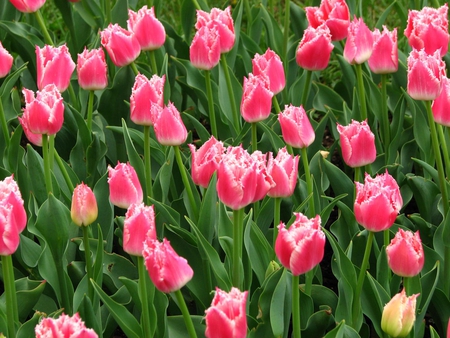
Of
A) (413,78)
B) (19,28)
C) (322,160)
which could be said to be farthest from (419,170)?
(19,28)

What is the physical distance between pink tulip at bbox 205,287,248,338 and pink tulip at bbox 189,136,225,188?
501mm

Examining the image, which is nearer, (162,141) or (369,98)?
(162,141)

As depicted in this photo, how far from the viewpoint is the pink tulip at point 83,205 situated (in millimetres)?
1473

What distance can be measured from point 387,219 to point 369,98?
3.43 feet

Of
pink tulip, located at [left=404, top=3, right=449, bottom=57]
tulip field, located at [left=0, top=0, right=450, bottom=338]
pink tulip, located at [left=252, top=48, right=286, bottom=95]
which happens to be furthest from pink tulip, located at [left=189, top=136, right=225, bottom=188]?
pink tulip, located at [left=404, top=3, right=449, bottom=57]

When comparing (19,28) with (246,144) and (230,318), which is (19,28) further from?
(230,318)

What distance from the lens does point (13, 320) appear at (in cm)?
150

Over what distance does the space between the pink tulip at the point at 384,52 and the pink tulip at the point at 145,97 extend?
648 millimetres

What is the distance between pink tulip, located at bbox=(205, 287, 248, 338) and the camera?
3.56ft

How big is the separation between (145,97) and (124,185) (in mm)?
244

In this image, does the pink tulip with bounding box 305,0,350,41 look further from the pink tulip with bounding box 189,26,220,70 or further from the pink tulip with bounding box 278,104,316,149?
the pink tulip with bounding box 278,104,316,149

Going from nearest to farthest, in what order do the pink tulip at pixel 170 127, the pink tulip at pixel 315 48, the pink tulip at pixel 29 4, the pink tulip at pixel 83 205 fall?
the pink tulip at pixel 83 205, the pink tulip at pixel 170 127, the pink tulip at pixel 315 48, the pink tulip at pixel 29 4

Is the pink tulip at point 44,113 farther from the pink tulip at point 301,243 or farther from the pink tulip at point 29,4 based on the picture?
the pink tulip at point 29,4

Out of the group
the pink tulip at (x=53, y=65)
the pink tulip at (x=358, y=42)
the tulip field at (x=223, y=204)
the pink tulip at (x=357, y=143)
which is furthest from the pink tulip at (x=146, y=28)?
the pink tulip at (x=357, y=143)
